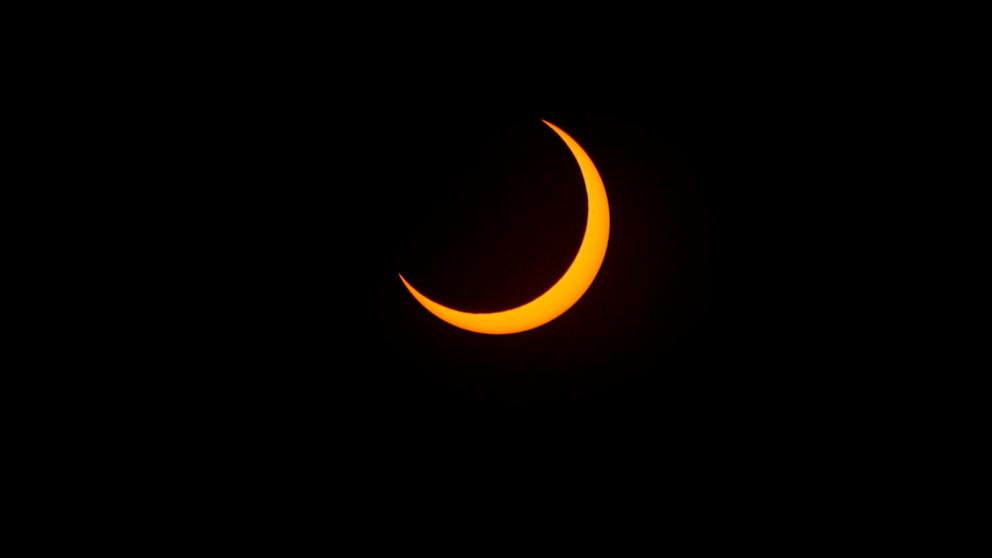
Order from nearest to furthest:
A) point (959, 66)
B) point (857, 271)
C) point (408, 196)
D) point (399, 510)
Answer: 1. point (959, 66)
2. point (857, 271)
3. point (408, 196)
4. point (399, 510)

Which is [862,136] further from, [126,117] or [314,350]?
[126,117]

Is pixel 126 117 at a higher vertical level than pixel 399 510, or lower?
higher

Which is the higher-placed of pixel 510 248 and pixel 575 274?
pixel 510 248

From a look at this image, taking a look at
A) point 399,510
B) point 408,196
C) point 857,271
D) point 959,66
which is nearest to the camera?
point 959,66

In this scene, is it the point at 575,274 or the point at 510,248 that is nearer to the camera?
the point at 575,274

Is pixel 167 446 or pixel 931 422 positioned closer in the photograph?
pixel 931 422

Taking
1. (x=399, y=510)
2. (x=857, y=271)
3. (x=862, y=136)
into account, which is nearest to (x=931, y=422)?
(x=857, y=271)

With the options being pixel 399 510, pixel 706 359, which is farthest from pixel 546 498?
pixel 706 359

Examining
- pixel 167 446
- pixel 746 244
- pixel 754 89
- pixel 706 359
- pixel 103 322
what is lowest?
pixel 167 446
